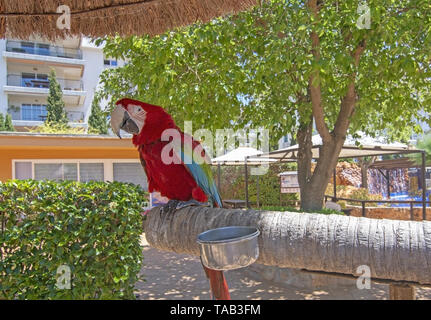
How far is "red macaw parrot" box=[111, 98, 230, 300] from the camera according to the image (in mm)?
2617

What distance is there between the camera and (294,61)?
15.9 ft

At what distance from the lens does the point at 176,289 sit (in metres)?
5.37

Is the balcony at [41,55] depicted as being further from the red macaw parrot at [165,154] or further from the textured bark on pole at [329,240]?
the textured bark on pole at [329,240]

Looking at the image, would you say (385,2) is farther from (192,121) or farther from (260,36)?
(192,121)

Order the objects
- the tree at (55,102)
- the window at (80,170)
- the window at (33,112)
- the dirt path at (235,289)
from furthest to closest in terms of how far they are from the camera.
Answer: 1. the window at (33,112)
2. the tree at (55,102)
3. the window at (80,170)
4. the dirt path at (235,289)

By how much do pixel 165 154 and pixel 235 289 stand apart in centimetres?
354

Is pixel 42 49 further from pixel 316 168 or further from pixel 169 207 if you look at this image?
pixel 169 207

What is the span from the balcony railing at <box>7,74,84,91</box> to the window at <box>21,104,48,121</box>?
1.94 m

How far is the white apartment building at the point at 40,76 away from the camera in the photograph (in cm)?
3025

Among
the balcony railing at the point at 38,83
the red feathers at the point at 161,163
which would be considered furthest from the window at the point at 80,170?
the balcony railing at the point at 38,83

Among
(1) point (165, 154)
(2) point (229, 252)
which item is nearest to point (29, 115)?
(1) point (165, 154)

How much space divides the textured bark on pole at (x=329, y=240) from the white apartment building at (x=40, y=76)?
31.2 metres
